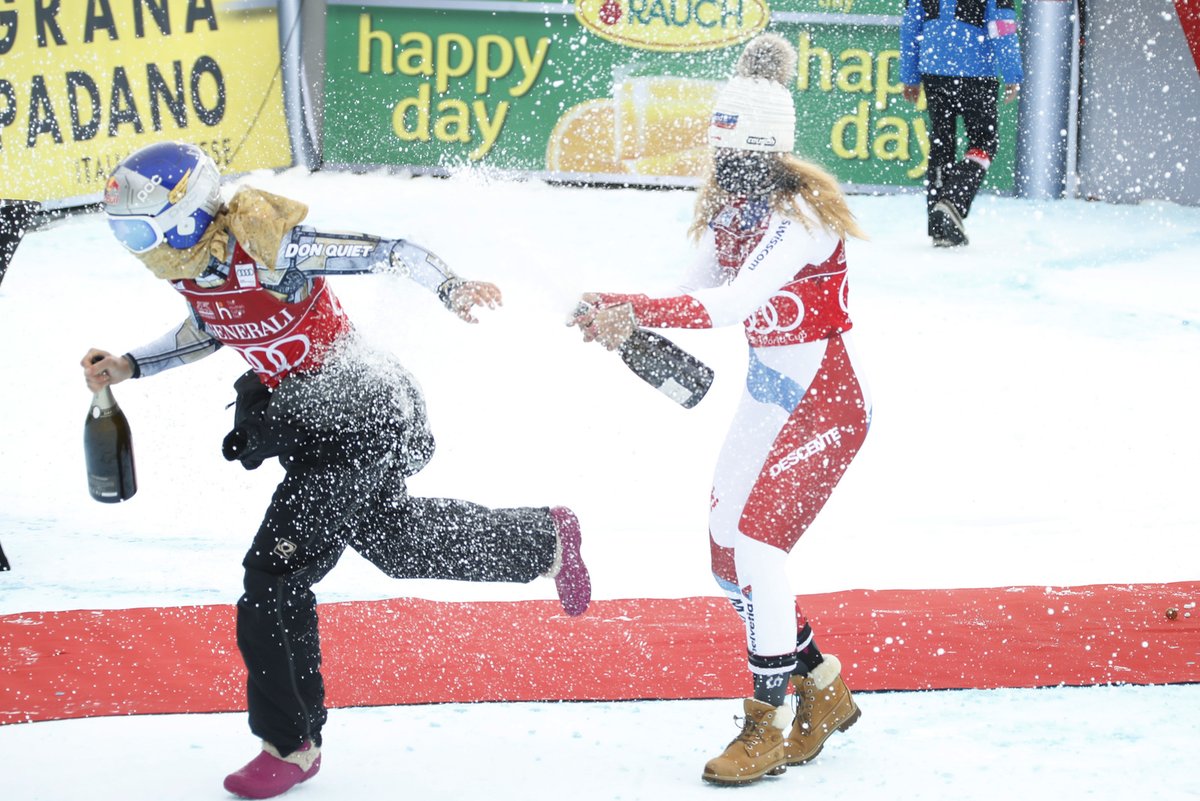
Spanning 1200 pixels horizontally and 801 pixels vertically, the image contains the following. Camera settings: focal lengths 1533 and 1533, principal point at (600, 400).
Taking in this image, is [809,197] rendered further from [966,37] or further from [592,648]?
[966,37]

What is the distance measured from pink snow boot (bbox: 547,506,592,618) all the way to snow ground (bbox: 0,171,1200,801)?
0.33m

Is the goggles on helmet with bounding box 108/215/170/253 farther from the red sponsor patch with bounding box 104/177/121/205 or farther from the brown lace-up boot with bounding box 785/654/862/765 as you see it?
the brown lace-up boot with bounding box 785/654/862/765

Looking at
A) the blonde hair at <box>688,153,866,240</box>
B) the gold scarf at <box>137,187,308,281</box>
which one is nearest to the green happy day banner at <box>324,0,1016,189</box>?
the blonde hair at <box>688,153,866,240</box>

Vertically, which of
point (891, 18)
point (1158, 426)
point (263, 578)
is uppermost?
point (891, 18)

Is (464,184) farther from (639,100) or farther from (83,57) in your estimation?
(83,57)

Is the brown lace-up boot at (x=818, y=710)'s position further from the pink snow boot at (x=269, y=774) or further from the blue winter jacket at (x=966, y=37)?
the blue winter jacket at (x=966, y=37)

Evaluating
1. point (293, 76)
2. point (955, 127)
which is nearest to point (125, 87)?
point (293, 76)

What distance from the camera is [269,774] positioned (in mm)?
3430

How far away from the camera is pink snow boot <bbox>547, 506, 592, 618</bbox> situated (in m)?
4.12

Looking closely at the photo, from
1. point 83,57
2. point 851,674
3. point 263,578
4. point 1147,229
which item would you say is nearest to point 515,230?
point 83,57

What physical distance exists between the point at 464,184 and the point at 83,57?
2.80 m

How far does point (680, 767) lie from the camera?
363 centimetres

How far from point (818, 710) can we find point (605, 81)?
266 inches

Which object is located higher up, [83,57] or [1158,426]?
[83,57]
